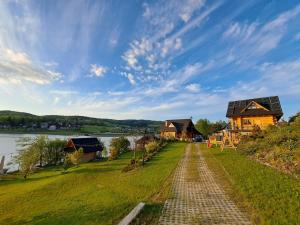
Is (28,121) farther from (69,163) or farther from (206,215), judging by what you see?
(206,215)

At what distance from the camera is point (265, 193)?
1064cm

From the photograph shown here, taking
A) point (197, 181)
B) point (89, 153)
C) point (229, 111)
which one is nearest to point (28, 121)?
point (89, 153)

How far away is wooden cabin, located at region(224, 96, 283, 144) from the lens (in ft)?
125

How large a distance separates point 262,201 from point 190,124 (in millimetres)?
59372

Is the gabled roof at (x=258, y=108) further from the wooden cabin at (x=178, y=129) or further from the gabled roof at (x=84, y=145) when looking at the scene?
the gabled roof at (x=84, y=145)

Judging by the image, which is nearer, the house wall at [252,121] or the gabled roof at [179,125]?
the house wall at [252,121]

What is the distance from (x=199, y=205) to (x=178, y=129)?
186 ft

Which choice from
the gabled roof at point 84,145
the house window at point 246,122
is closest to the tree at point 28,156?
the gabled roof at point 84,145

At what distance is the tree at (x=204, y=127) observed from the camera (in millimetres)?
78312

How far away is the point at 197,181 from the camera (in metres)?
A: 14.6

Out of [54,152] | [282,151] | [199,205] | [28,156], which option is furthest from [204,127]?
[199,205]

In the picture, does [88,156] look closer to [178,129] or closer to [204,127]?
[178,129]

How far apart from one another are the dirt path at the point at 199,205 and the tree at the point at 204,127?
65.3m

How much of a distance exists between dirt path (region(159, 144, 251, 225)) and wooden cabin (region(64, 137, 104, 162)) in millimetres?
33687
